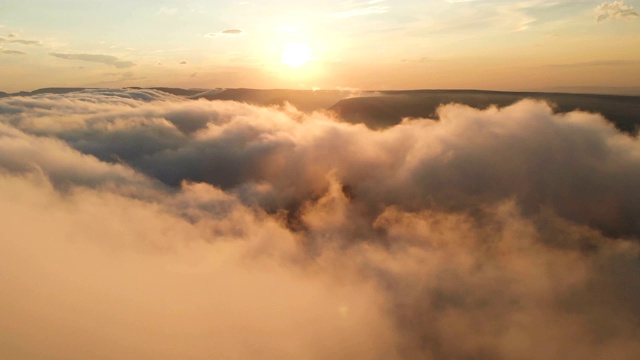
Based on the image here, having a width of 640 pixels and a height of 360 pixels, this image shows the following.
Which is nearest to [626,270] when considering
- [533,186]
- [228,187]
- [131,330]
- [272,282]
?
[533,186]

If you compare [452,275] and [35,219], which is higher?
[35,219]

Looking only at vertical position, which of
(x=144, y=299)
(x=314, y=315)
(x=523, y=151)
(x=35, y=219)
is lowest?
(x=314, y=315)

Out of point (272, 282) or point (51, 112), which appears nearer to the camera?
point (272, 282)

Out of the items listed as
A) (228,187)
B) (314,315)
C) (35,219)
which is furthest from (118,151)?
(314,315)

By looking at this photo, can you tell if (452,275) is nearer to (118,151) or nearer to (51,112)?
(118,151)

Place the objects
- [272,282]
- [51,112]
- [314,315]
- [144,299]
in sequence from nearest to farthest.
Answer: [144,299] → [314,315] → [272,282] → [51,112]

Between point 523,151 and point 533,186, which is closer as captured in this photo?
point 533,186

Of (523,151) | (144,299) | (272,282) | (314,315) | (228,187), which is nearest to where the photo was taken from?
(144,299)

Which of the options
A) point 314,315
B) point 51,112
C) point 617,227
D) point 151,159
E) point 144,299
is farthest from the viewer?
point 51,112

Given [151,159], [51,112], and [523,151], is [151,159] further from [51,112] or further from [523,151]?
[523,151]
